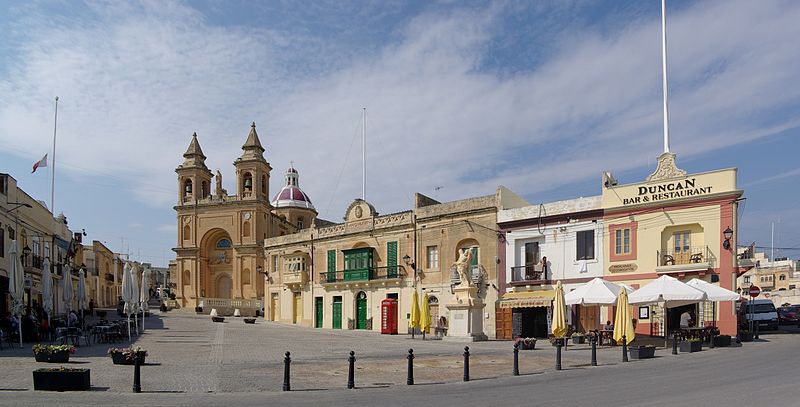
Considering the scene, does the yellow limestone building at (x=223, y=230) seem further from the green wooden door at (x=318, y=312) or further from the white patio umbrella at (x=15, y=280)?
the white patio umbrella at (x=15, y=280)

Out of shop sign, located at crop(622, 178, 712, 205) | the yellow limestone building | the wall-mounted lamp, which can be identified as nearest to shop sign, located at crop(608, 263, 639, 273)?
shop sign, located at crop(622, 178, 712, 205)

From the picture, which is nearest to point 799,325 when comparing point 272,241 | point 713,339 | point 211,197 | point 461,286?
point 713,339

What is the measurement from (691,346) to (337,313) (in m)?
27.2

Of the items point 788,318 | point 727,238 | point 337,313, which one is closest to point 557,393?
point 727,238

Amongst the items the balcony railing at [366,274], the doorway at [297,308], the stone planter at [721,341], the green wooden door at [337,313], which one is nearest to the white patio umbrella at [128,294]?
the balcony railing at [366,274]

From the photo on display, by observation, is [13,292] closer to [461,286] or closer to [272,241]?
[461,286]

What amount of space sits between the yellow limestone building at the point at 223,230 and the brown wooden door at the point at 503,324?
36.7m

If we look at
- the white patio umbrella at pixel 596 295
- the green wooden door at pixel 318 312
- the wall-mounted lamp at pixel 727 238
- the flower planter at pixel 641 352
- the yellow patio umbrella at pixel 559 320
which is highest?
the wall-mounted lamp at pixel 727 238

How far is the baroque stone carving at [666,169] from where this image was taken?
29.7m

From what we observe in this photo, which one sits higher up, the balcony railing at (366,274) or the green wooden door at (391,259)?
the green wooden door at (391,259)

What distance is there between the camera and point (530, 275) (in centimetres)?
3384

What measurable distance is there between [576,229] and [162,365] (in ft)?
71.5

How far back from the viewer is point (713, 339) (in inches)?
935

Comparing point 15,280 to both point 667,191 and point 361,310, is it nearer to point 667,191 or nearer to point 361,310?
point 361,310
